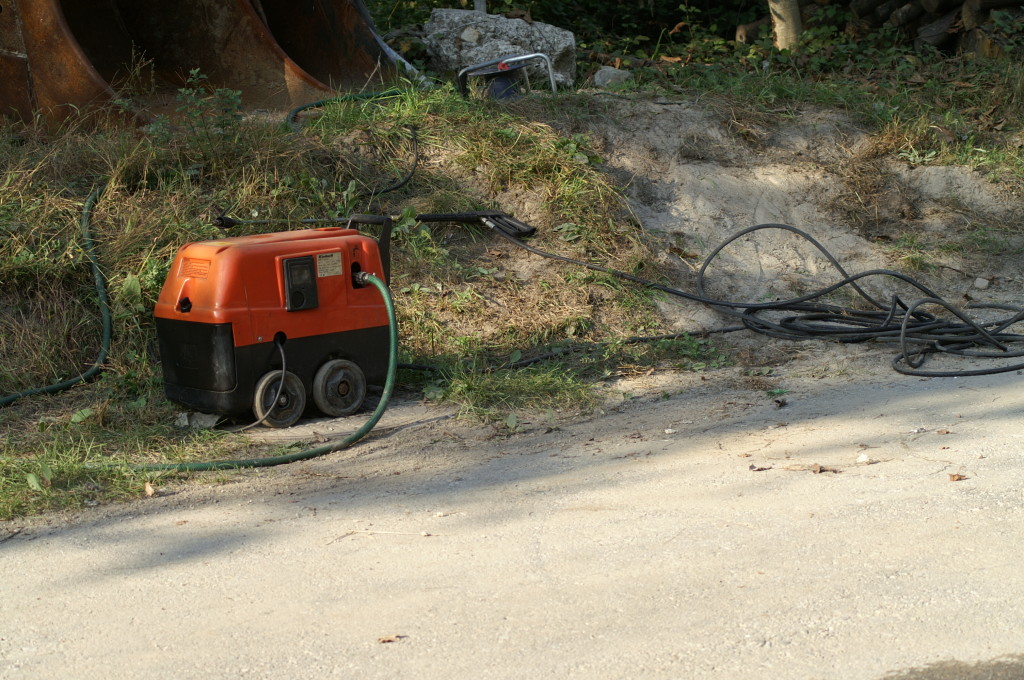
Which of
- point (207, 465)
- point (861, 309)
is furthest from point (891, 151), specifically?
point (207, 465)

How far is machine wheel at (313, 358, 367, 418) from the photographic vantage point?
4.48 m

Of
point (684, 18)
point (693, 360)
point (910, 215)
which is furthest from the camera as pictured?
point (684, 18)

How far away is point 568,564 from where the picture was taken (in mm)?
2883

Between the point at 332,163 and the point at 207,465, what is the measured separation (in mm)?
2971

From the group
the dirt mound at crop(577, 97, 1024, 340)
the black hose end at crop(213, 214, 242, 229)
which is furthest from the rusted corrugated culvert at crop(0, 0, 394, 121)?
the dirt mound at crop(577, 97, 1024, 340)

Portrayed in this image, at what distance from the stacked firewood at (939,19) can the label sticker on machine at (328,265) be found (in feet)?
23.0

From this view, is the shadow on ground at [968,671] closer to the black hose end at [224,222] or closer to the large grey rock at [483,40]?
the black hose end at [224,222]

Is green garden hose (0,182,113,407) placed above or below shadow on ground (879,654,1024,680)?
above

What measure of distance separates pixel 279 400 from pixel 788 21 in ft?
24.8

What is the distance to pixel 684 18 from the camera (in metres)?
12.0

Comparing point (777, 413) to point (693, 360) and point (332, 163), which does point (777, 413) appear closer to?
point (693, 360)

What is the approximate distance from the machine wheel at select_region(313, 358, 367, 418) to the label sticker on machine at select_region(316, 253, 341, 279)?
402 millimetres

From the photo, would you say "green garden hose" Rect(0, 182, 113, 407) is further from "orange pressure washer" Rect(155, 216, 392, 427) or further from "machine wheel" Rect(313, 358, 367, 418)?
"machine wheel" Rect(313, 358, 367, 418)

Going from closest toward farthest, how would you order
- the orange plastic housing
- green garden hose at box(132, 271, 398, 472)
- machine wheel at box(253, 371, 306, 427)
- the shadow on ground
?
the shadow on ground → green garden hose at box(132, 271, 398, 472) → the orange plastic housing → machine wheel at box(253, 371, 306, 427)
